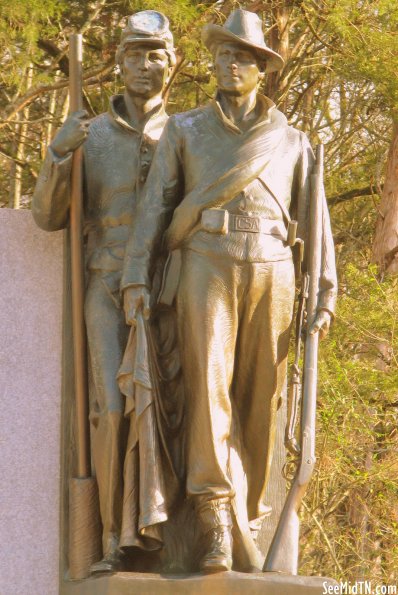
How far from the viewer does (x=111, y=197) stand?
9.10m

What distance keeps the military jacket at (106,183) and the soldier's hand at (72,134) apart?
39 millimetres

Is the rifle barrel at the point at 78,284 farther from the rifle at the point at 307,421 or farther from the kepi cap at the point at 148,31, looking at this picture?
the rifle at the point at 307,421

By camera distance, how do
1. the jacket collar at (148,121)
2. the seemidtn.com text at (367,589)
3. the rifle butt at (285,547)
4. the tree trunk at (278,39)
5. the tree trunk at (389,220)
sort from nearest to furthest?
1. the rifle butt at (285,547)
2. the jacket collar at (148,121)
3. the seemidtn.com text at (367,589)
4. the tree trunk at (278,39)
5. the tree trunk at (389,220)

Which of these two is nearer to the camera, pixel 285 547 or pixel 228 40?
pixel 285 547

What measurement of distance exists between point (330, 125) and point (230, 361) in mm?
8512

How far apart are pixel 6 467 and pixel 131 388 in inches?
32.5

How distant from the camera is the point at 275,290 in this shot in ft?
28.6

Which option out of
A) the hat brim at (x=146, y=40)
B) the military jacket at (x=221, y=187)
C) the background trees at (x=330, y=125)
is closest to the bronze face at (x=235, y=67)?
the military jacket at (x=221, y=187)

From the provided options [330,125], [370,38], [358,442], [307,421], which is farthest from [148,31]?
[330,125]

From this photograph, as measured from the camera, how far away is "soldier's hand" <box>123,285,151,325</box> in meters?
8.67

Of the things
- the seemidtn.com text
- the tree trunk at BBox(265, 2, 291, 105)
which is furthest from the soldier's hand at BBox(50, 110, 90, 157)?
the tree trunk at BBox(265, 2, 291, 105)

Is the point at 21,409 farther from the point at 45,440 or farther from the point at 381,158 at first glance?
the point at 381,158

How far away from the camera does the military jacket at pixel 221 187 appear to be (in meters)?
8.72

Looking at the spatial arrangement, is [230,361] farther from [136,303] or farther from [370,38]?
[370,38]
